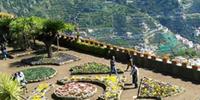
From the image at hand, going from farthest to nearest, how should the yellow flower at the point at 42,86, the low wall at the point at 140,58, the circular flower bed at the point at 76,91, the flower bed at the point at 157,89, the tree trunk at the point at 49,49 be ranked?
the tree trunk at the point at 49,49 → the low wall at the point at 140,58 → the yellow flower at the point at 42,86 → the circular flower bed at the point at 76,91 → the flower bed at the point at 157,89

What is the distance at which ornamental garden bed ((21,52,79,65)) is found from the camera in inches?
2012

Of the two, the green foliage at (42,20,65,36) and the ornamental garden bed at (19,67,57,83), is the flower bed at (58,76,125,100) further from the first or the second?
the green foliage at (42,20,65,36)

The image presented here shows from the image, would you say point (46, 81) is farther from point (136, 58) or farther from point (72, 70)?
point (136, 58)

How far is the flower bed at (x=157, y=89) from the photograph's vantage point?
38969mm

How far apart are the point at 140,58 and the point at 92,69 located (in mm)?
5025

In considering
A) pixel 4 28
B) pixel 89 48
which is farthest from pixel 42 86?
pixel 4 28

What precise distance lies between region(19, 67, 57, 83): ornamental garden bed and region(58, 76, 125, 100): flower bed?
8.07ft

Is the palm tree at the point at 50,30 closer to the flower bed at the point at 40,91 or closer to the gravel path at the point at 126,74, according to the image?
the gravel path at the point at 126,74

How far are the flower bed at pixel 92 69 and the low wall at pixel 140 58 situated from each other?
3.41m

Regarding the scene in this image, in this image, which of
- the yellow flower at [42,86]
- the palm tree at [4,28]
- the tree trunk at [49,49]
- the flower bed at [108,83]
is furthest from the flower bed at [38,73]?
the palm tree at [4,28]

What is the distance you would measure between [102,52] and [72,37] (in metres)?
7.12

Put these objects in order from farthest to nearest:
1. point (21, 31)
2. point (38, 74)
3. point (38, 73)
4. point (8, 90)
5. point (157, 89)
Answer: point (21, 31)
point (38, 73)
point (38, 74)
point (157, 89)
point (8, 90)

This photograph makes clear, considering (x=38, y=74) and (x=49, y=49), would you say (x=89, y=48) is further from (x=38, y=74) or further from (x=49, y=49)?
(x=38, y=74)

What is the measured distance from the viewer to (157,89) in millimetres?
39938
